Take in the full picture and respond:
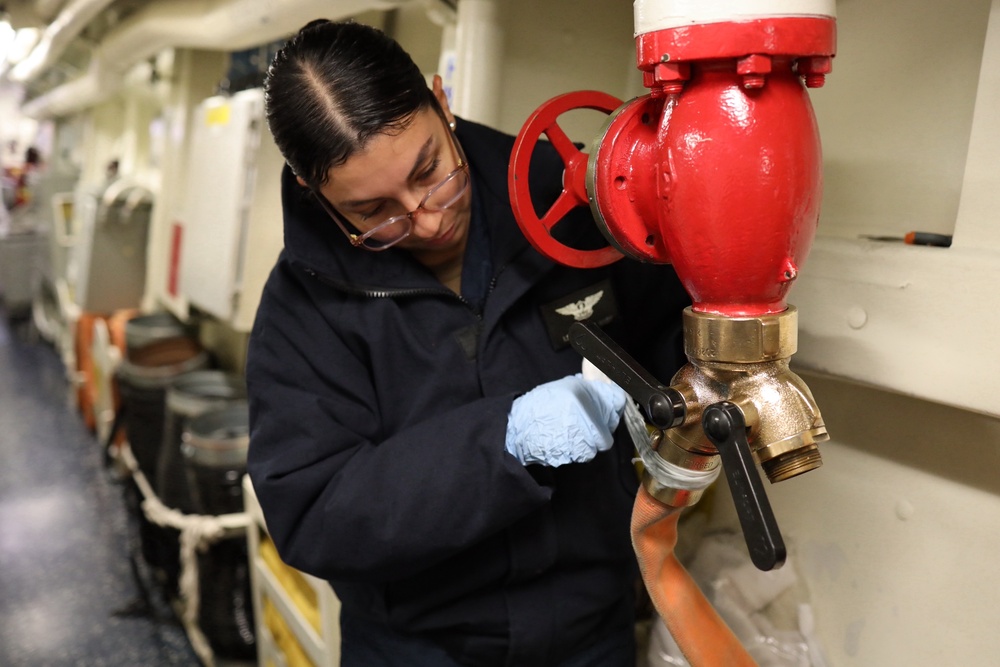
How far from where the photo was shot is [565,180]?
2.97 ft

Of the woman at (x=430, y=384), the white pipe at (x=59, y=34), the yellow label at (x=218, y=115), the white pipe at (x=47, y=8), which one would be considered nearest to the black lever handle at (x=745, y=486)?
the woman at (x=430, y=384)

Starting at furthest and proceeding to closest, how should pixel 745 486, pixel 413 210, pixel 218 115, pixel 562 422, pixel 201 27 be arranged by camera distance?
pixel 218 115, pixel 201 27, pixel 413 210, pixel 562 422, pixel 745 486

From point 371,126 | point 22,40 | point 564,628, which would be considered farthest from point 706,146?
point 22,40

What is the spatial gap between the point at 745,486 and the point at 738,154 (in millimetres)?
275

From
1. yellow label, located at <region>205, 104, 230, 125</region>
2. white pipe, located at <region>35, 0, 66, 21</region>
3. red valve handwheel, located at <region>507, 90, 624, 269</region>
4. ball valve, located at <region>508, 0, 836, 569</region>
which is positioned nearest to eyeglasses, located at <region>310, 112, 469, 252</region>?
red valve handwheel, located at <region>507, 90, 624, 269</region>

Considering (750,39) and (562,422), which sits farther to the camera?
(562,422)

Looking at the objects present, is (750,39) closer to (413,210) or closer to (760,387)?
(760,387)

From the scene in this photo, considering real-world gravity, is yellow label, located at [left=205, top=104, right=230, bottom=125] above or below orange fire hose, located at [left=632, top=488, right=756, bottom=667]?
above

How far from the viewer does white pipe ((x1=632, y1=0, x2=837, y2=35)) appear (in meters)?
0.59

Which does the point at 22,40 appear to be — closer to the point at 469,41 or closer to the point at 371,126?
the point at 469,41

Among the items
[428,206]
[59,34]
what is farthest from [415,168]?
[59,34]

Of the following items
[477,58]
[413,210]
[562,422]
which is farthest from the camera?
[477,58]

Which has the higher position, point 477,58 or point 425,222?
point 477,58

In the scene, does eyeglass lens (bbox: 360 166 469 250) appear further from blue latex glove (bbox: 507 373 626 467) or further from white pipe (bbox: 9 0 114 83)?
white pipe (bbox: 9 0 114 83)
